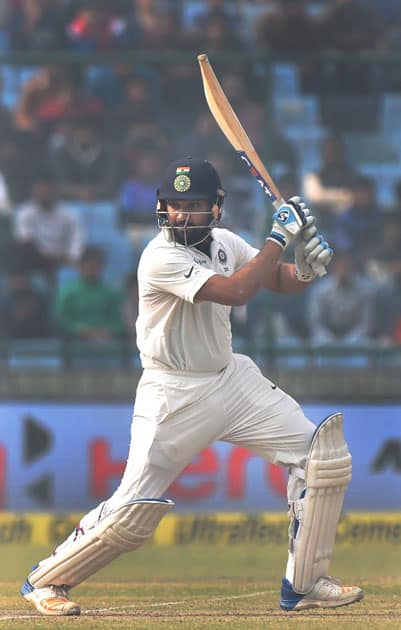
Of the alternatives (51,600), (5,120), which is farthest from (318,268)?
(5,120)

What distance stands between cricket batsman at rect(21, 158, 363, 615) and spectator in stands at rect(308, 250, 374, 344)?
165 inches

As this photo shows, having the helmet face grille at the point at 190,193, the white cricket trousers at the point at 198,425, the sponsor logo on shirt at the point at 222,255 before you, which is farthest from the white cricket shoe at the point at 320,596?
the helmet face grille at the point at 190,193

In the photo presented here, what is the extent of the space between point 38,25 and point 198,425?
19.8ft

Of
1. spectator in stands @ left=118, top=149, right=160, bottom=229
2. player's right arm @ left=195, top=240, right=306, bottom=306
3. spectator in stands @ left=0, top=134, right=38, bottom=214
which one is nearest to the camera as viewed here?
player's right arm @ left=195, top=240, right=306, bottom=306

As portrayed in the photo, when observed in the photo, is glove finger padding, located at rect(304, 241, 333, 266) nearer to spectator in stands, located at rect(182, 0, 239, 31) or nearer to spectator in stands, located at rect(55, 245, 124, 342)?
spectator in stands, located at rect(55, 245, 124, 342)

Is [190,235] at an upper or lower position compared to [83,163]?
upper

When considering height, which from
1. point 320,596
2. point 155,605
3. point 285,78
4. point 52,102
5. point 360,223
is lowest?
point 155,605

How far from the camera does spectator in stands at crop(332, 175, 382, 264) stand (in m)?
9.27

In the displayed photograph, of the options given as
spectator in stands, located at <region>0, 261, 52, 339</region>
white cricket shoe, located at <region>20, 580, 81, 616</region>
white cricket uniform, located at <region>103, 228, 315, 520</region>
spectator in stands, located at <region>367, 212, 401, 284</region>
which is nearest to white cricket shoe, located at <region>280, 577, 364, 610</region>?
white cricket uniform, located at <region>103, 228, 315, 520</region>

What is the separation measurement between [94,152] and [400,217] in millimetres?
2226

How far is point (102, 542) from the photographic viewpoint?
4676 mm

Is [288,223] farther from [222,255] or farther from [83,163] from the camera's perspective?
[83,163]

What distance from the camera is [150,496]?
184 inches

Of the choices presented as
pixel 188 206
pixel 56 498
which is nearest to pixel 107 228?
pixel 56 498
